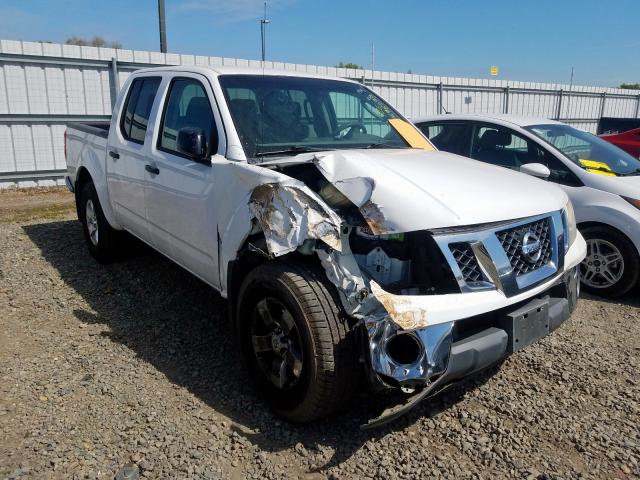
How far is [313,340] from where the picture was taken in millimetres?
2584

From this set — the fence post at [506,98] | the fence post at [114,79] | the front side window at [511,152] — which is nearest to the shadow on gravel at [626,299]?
the front side window at [511,152]

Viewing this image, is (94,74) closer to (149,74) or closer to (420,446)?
(149,74)

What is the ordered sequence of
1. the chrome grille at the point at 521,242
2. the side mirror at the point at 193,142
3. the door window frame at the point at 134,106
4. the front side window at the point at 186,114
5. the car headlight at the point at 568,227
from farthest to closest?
the door window frame at the point at 134,106
the front side window at the point at 186,114
the side mirror at the point at 193,142
the car headlight at the point at 568,227
the chrome grille at the point at 521,242

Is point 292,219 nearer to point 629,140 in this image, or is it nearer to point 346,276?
point 346,276

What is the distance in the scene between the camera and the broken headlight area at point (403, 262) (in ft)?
8.49

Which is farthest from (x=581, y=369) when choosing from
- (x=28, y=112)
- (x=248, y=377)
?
(x=28, y=112)

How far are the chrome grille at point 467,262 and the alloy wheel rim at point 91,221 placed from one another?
4.25 metres

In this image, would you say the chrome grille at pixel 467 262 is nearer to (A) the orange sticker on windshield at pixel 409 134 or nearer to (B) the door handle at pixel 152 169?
(A) the orange sticker on windshield at pixel 409 134

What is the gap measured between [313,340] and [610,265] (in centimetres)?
366

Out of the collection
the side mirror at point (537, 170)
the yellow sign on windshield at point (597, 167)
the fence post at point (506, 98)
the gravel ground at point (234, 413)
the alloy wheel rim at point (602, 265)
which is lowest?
the gravel ground at point (234, 413)

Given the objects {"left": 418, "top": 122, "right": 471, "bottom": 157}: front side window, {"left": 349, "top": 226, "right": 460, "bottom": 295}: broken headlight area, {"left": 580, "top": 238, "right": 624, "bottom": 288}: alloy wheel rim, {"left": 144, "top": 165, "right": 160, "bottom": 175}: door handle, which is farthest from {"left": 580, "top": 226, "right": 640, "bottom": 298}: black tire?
{"left": 144, "top": 165, "right": 160, "bottom": 175}: door handle

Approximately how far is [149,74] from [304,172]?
239cm

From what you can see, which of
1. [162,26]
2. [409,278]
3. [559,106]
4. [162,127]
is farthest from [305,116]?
[559,106]

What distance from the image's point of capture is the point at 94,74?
10750mm
